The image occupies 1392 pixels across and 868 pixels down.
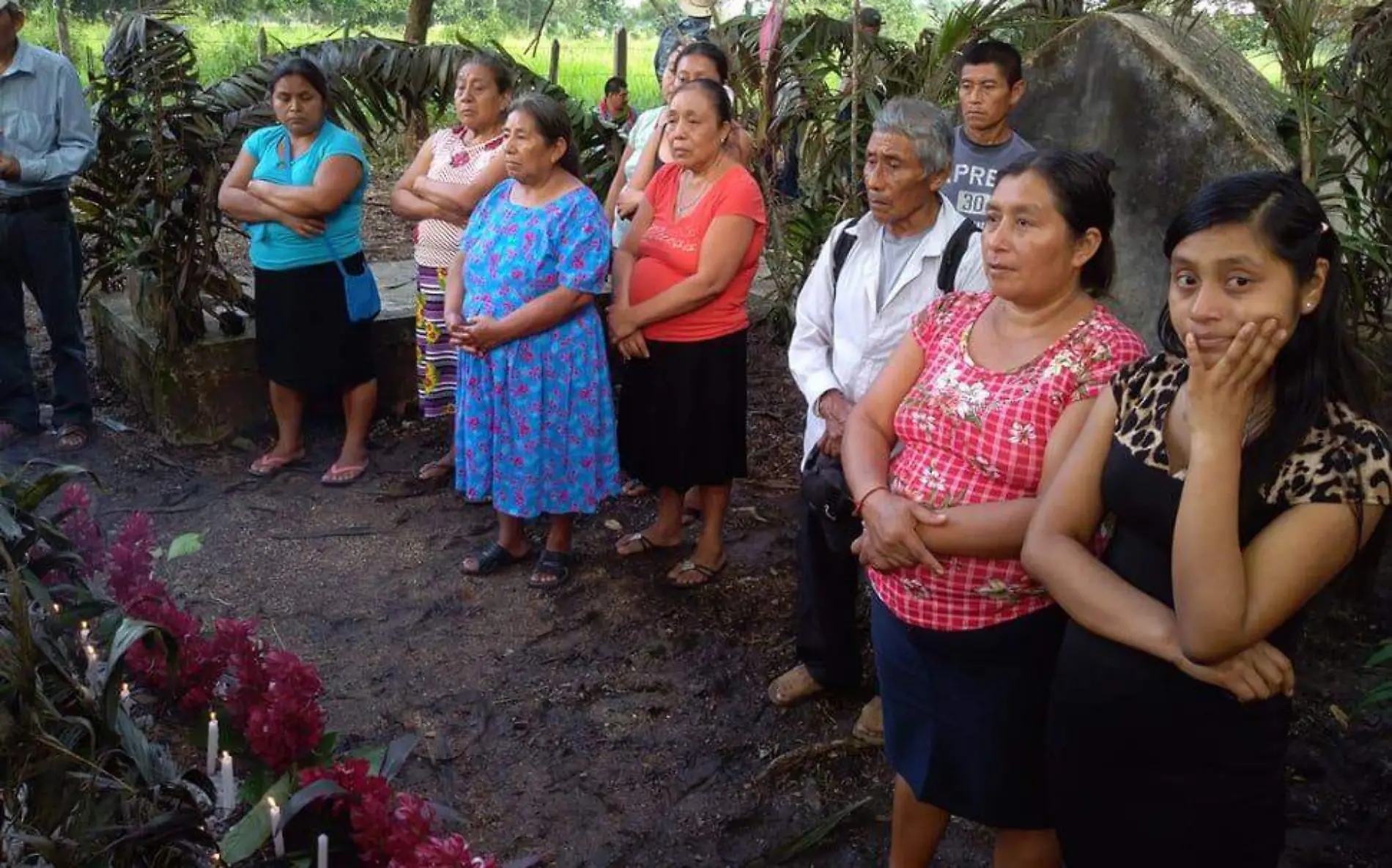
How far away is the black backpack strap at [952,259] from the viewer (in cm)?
296

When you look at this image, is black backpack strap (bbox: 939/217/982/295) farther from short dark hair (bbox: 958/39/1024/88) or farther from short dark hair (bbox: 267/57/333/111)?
short dark hair (bbox: 267/57/333/111)

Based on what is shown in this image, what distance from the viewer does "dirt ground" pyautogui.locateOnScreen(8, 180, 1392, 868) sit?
3.12 metres

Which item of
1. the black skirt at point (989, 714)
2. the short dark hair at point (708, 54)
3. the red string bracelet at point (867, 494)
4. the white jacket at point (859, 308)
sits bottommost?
the black skirt at point (989, 714)

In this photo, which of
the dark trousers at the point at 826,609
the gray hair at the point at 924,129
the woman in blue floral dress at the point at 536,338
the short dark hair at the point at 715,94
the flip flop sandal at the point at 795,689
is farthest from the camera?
the woman in blue floral dress at the point at 536,338

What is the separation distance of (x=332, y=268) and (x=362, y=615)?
1592 millimetres

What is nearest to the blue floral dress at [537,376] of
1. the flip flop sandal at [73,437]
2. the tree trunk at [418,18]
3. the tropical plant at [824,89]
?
the tropical plant at [824,89]

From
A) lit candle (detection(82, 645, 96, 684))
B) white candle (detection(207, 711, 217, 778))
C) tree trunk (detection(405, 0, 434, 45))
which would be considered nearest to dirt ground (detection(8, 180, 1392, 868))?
white candle (detection(207, 711, 217, 778))

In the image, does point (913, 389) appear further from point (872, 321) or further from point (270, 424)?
point (270, 424)

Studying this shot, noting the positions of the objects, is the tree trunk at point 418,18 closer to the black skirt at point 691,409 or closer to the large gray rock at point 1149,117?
the large gray rock at point 1149,117

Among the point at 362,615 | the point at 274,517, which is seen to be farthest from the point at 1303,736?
the point at 274,517

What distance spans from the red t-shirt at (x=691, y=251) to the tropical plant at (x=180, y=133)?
1889 mm

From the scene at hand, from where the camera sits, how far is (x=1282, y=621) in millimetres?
1849

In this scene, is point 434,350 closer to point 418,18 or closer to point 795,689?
point 795,689

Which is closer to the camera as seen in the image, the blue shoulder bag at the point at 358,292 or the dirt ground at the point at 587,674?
the dirt ground at the point at 587,674
